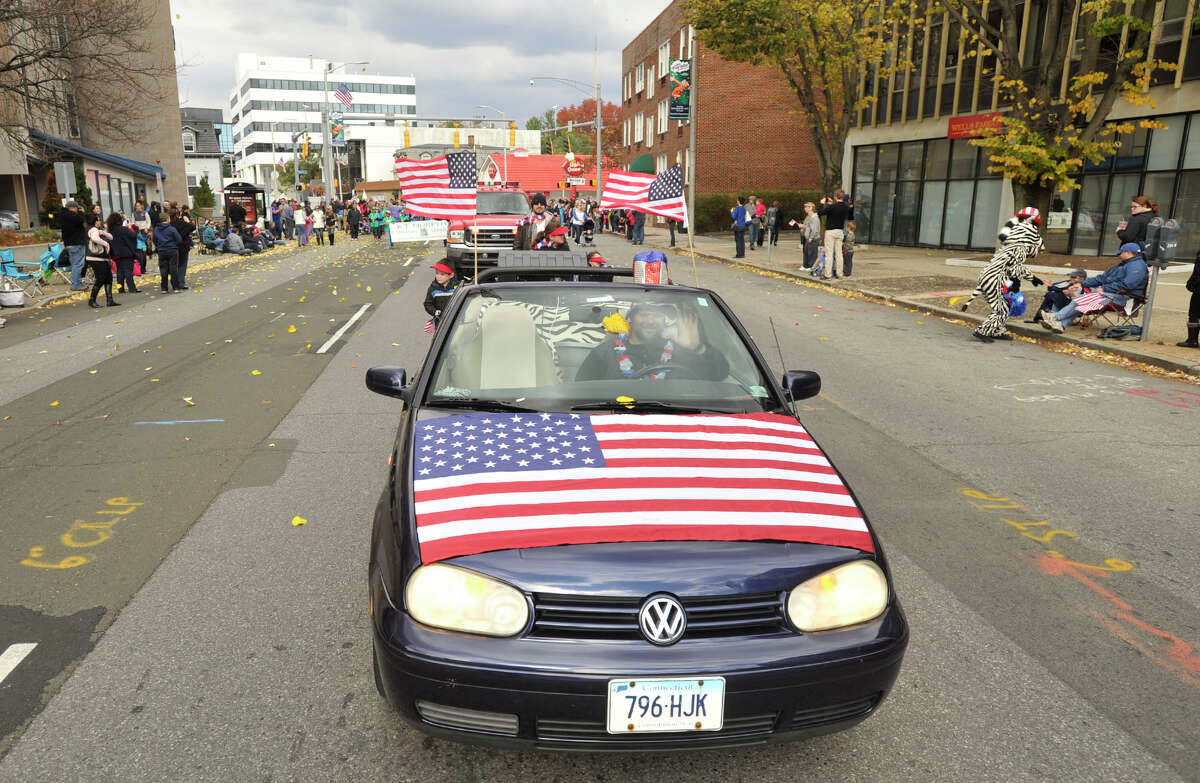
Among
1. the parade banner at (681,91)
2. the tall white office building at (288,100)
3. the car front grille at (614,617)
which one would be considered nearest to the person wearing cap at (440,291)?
the car front grille at (614,617)

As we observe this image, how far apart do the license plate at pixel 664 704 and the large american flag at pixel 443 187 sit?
870 centimetres

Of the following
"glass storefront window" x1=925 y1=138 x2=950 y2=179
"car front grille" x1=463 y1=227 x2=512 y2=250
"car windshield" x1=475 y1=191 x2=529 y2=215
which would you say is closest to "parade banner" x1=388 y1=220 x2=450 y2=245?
"car front grille" x1=463 y1=227 x2=512 y2=250

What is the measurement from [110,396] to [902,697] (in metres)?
8.08

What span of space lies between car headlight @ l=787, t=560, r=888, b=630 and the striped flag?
1157 centimetres

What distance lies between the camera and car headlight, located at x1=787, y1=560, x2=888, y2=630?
101 inches

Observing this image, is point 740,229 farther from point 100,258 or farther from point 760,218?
point 100,258

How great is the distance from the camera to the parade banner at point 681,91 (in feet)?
110

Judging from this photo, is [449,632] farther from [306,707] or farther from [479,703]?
[306,707]

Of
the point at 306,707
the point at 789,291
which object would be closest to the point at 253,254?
the point at 789,291

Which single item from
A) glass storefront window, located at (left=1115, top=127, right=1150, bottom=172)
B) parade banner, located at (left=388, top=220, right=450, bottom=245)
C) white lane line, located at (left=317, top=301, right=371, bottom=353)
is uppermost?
glass storefront window, located at (left=1115, top=127, right=1150, bottom=172)

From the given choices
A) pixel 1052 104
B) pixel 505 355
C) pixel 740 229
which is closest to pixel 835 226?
pixel 1052 104

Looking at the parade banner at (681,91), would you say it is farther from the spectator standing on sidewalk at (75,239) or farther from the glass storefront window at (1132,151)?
the spectator standing on sidewalk at (75,239)

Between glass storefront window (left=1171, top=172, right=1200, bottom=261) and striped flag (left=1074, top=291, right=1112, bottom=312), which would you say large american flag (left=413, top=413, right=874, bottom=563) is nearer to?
striped flag (left=1074, top=291, right=1112, bottom=312)

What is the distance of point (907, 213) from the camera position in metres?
31.7
